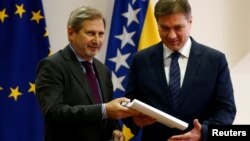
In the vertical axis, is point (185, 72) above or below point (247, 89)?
above

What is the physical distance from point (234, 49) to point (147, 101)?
1889mm

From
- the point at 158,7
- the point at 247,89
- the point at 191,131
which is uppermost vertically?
the point at 158,7

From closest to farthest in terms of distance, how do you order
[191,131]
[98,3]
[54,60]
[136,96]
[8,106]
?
[191,131]
[54,60]
[136,96]
[8,106]
[98,3]

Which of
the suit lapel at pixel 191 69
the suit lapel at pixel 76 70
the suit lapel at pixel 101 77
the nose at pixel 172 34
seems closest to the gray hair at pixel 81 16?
the suit lapel at pixel 76 70

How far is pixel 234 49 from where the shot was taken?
146 inches

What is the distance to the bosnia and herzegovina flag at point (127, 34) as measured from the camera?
3.43 metres

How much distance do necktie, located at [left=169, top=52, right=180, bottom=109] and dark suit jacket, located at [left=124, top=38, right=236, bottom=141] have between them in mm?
20

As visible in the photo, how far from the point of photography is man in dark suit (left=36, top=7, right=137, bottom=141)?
6.12 feet

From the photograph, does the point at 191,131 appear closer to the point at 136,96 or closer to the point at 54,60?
the point at 136,96

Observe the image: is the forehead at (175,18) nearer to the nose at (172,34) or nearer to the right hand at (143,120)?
the nose at (172,34)

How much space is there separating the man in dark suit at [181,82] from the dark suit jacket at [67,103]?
233mm

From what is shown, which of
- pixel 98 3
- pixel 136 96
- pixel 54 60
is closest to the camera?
pixel 54 60

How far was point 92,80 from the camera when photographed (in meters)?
2.08

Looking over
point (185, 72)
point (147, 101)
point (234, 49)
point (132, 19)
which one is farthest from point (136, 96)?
point (234, 49)
